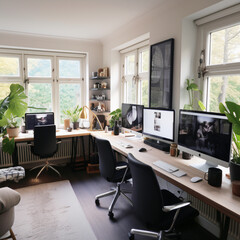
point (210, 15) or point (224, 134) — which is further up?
point (210, 15)

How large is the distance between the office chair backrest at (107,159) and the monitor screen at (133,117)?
79 cm

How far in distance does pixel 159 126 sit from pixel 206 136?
2.68 feet

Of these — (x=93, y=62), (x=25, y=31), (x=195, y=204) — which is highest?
(x=25, y=31)

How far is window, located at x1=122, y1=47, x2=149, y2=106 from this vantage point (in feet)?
11.8

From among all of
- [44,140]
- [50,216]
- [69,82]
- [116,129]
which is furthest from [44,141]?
[69,82]

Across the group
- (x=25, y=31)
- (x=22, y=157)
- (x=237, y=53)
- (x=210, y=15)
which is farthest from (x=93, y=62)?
(x=237, y=53)

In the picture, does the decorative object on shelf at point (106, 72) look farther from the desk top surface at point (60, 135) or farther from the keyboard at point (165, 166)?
the keyboard at point (165, 166)

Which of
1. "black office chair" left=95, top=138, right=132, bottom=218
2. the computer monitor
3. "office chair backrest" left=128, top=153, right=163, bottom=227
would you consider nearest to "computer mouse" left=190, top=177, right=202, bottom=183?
"office chair backrest" left=128, top=153, right=163, bottom=227

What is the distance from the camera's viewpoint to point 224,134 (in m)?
1.73

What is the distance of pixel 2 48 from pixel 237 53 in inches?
154

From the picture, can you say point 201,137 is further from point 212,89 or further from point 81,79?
point 81,79

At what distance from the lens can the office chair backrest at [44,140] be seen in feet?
11.8

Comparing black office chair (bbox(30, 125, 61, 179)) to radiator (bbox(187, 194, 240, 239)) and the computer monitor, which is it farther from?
radiator (bbox(187, 194, 240, 239))

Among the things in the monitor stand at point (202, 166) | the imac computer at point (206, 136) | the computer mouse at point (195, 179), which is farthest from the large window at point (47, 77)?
the computer mouse at point (195, 179)
